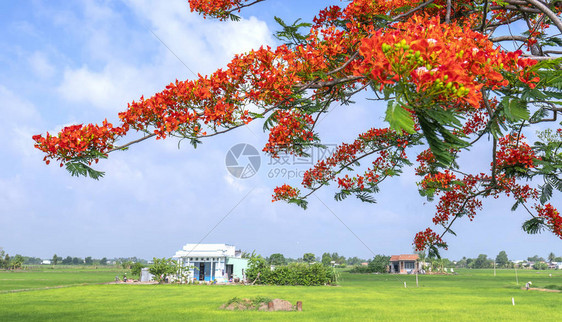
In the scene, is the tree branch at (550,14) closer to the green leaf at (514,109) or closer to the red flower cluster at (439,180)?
the green leaf at (514,109)

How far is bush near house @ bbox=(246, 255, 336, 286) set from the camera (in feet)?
113

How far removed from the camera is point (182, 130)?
4359mm

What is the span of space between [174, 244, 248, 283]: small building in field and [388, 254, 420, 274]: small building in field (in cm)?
4565

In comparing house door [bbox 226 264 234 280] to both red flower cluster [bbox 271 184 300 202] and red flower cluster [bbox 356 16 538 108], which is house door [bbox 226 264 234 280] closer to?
red flower cluster [bbox 271 184 300 202]

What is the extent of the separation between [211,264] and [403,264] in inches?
2037

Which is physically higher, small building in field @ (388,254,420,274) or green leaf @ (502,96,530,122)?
green leaf @ (502,96,530,122)

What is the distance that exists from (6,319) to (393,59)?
15871mm

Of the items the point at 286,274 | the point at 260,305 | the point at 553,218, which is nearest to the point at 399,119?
the point at 553,218

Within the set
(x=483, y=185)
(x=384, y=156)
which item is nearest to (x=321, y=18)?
(x=384, y=156)

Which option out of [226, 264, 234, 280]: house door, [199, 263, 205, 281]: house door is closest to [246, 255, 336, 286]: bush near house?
[226, 264, 234, 280]: house door

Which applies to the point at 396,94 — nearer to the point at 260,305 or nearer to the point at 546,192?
the point at 546,192

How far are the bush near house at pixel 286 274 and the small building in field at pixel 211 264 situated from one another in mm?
1454

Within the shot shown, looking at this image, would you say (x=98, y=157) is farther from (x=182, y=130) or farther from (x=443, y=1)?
(x=443, y=1)

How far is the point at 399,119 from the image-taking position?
203 cm
